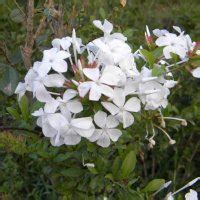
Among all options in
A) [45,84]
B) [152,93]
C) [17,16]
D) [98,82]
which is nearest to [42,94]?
[45,84]

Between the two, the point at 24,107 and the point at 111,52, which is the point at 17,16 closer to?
the point at 24,107

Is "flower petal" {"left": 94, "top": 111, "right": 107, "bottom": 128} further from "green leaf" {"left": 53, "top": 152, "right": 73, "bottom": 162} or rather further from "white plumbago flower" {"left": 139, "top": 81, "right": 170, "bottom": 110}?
"green leaf" {"left": 53, "top": 152, "right": 73, "bottom": 162}

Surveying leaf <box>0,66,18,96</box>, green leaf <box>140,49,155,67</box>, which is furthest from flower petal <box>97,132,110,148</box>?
leaf <box>0,66,18,96</box>

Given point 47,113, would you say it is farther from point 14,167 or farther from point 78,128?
point 14,167

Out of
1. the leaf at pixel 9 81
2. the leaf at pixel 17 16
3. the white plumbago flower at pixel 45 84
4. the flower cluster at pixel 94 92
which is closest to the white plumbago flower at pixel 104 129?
the flower cluster at pixel 94 92

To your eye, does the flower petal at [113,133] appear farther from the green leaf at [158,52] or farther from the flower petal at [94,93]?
the green leaf at [158,52]

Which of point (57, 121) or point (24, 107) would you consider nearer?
point (57, 121)
